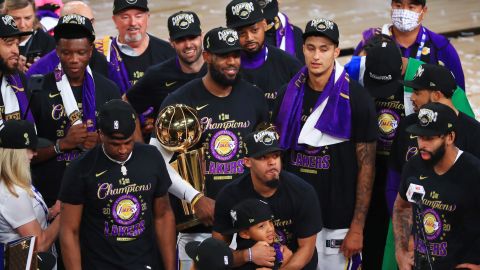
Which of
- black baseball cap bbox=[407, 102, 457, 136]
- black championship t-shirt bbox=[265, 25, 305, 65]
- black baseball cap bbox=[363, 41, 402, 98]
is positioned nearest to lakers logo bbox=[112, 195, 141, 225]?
black baseball cap bbox=[407, 102, 457, 136]

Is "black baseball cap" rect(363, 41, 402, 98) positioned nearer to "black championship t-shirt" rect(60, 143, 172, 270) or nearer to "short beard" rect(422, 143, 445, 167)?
"short beard" rect(422, 143, 445, 167)

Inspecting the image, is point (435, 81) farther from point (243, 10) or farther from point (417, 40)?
point (243, 10)

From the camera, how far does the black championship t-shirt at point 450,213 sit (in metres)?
6.43

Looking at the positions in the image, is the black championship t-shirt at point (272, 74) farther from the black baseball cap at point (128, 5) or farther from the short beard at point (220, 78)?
the black baseball cap at point (128, 5)

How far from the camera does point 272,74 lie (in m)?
7.83

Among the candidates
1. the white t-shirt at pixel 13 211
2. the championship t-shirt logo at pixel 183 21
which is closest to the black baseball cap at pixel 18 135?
the white t-shirt at pixel 13 211

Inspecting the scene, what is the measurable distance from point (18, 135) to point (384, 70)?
243 cm

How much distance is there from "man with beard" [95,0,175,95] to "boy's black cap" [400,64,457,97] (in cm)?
223

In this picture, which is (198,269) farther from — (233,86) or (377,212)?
(377,212)

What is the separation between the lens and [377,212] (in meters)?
7.71

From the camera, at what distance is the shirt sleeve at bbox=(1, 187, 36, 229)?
Result: 6410 mm

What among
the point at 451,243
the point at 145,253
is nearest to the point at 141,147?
the point at 145,253

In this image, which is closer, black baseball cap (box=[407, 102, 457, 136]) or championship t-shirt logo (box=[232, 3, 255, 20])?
black baseball cap (box=[407, 102, 457, 136])

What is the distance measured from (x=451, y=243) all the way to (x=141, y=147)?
1.94 metres
